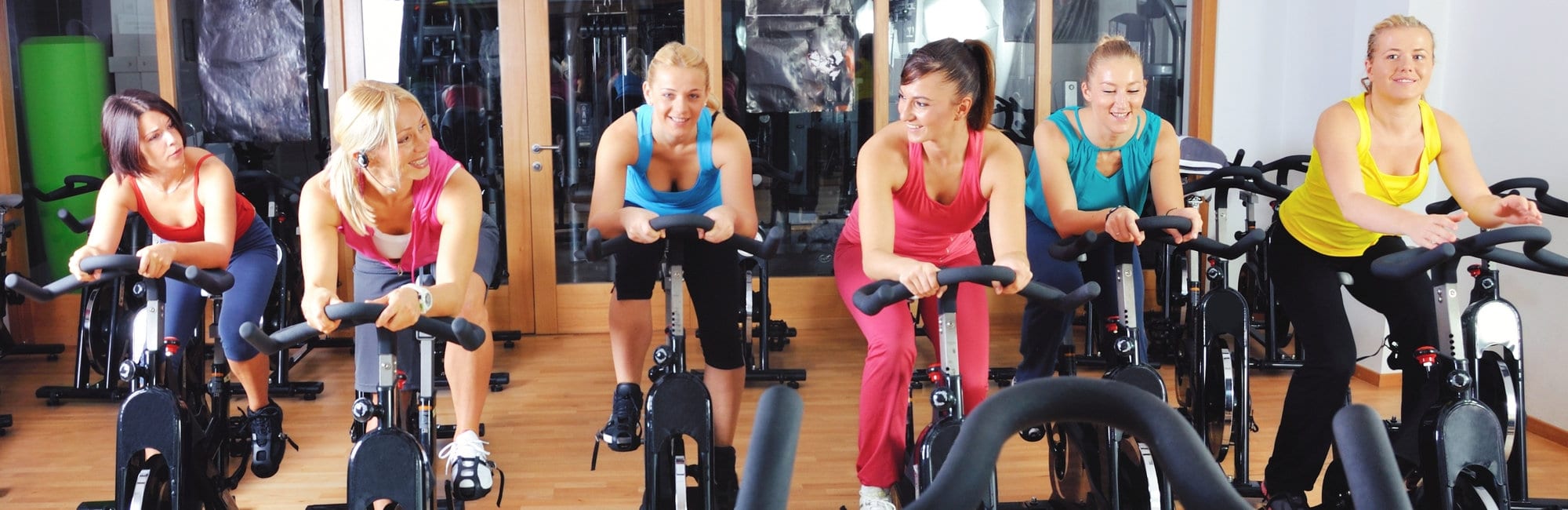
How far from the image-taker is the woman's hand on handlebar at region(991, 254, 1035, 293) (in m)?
2.16

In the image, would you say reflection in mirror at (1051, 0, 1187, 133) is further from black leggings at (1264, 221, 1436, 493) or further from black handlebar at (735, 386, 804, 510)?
black handlebar at (735, 386, 804, 510)

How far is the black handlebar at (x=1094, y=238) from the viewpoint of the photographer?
8.23ft

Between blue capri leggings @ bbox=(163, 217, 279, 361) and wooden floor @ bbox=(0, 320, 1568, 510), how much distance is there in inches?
17.4

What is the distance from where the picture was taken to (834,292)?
5309mm

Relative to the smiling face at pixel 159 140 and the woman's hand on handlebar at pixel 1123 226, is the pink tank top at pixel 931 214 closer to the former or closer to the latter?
the woman's hand on handlebar at pixel 1123 226

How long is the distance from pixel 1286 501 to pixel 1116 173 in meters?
0.86

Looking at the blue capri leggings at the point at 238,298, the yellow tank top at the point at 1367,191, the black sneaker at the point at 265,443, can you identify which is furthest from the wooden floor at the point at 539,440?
the yellow tank top at the point at 1367,191

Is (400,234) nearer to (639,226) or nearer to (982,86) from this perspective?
(639,226)

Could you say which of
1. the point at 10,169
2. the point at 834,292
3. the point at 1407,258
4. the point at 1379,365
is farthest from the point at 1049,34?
the point at 10,169

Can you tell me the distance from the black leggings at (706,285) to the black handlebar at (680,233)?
267 millimetres

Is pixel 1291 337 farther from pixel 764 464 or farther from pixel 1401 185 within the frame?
pixel 764 464

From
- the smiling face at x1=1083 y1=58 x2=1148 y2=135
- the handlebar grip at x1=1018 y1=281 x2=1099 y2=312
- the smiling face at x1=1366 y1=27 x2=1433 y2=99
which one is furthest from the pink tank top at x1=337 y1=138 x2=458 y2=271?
the smiling face at x1=1366 y1=27 x2=1433 y2=99

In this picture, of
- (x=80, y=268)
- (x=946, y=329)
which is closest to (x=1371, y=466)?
(x=946, y=329)

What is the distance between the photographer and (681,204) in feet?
9.91
